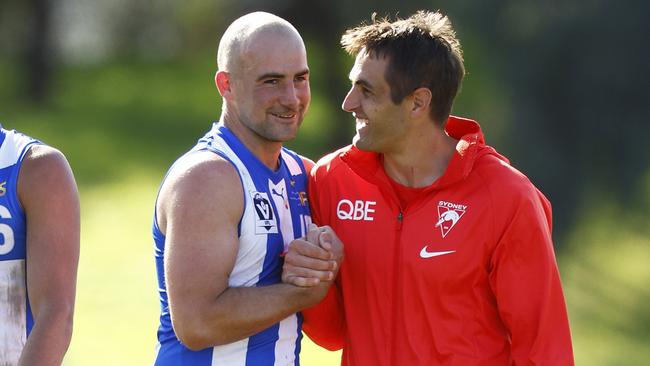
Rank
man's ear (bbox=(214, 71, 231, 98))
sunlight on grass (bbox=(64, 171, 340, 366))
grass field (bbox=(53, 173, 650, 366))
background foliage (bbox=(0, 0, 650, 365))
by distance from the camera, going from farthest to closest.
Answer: sunlight on grass (bbox=(64, 171, 340, 366))
grass field (bbox=(53, 173, 650, 366))
background foliage (bbox=(0, 0, 650, 365))
man's ear (bbox=(214, 71, 231, 98))

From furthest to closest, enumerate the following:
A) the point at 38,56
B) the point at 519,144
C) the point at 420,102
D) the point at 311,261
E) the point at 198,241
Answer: the point at 38,56
the point at 519,144
the point at 420,102
the point at 311,261
the point at 198,241

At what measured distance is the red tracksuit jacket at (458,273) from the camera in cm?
393

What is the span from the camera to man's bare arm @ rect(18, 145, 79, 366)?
354cm

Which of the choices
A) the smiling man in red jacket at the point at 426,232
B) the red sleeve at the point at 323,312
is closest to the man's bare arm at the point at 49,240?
the smiling man in red jacket at the point at 426,232

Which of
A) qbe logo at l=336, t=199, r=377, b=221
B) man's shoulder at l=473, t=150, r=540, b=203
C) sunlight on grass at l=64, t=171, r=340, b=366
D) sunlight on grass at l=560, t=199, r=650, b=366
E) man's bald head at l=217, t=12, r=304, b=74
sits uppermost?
man's bald head at l=217, t=12, r=304, b=74

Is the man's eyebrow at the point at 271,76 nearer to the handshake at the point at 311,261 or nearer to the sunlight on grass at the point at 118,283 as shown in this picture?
the handshake at the point at 311,261

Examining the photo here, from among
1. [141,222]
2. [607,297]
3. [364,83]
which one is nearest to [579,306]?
[607,297]

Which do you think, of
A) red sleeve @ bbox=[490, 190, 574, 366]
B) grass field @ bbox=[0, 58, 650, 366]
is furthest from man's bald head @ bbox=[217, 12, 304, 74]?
grass field @ bbox=[0, 58, 650, 366]

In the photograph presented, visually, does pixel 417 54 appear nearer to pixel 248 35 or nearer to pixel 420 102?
pixel 420 102

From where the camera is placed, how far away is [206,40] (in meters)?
26.3

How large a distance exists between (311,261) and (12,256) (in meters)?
0.97

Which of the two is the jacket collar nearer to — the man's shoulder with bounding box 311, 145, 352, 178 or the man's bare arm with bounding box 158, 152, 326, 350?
the man's shoulder with bounding box 311, 145, 352, 178

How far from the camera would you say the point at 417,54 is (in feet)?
13.7

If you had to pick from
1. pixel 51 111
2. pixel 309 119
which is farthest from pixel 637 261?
pixel 51 111
